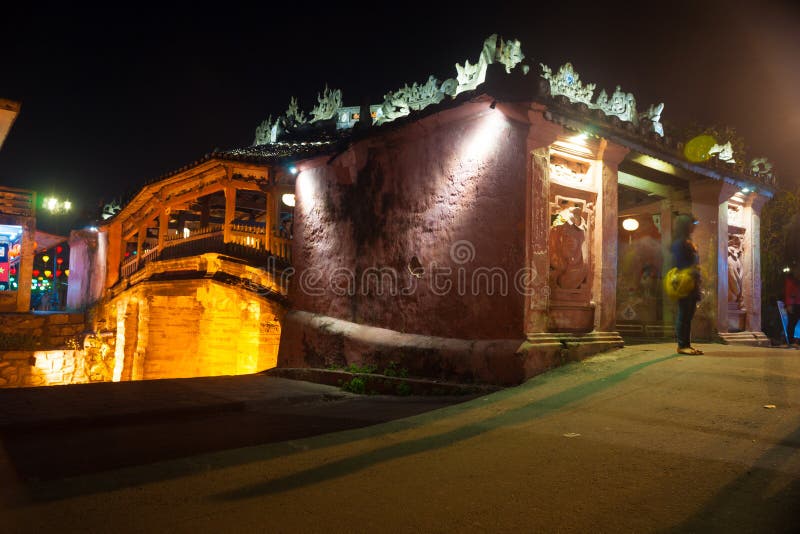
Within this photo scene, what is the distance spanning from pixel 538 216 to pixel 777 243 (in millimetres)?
13488

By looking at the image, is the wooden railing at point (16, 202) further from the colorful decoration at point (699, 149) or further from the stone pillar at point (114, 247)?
the colorful decoration at point (699, 149)

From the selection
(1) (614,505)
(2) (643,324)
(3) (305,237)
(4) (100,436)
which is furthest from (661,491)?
(2) (643,324)

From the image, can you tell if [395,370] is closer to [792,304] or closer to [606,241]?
[606,241]

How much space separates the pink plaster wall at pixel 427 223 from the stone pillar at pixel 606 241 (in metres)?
1.93

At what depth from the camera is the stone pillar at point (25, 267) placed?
21.8m

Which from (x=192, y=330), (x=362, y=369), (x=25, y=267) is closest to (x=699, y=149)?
(x=362, y=369)

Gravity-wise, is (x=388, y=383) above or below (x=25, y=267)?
below

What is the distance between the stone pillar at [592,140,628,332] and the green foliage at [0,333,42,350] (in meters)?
21.1

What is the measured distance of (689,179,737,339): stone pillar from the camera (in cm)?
1057

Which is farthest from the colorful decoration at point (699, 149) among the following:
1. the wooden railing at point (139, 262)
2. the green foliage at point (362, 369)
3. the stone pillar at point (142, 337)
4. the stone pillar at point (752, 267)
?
the stone pillar at point (142, 337)

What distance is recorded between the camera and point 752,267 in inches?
460

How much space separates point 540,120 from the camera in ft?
24.4

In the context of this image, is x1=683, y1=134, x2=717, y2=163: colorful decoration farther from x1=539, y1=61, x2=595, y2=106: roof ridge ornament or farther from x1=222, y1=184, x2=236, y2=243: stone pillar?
x1=222, y1=184, x2=236, y2=243: stone pillar

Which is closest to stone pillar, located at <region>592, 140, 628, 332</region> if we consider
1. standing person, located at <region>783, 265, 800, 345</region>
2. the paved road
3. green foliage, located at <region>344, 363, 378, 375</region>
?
the paved road
